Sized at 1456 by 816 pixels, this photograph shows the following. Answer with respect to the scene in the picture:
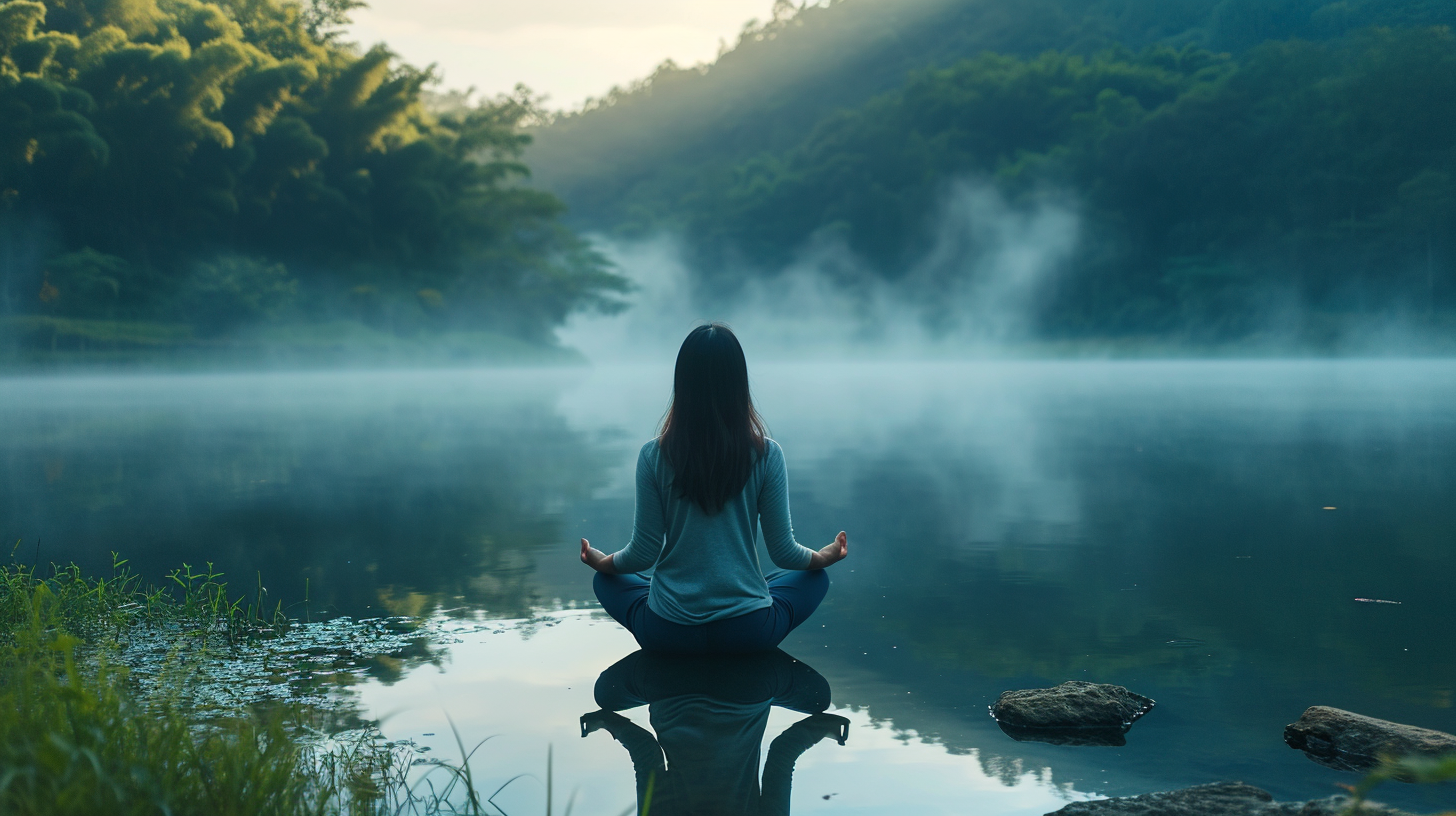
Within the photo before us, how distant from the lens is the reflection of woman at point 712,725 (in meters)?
2.51

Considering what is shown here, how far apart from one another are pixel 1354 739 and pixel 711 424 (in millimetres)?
1720

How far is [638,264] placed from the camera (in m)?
71.4

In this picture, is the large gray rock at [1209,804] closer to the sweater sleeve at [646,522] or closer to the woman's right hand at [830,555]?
the woman's right hand at [830,555]

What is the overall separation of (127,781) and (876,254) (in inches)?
2434

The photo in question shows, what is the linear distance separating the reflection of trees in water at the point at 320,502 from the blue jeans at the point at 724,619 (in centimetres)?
93

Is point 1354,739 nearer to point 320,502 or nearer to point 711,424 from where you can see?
point 711,424

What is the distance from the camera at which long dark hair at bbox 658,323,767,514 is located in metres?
3.20

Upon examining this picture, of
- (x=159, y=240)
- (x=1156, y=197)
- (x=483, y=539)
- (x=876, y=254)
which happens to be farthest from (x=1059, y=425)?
(x=876, y=254)

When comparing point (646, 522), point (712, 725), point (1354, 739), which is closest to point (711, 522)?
point (646, 522)

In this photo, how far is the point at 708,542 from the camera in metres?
3.31

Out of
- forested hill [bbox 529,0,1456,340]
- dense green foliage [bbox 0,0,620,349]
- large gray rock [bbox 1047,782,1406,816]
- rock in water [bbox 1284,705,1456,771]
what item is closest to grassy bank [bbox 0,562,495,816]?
large gray rock [bbox 1047,782,1406,816]

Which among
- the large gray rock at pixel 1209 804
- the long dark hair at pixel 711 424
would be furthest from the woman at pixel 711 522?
the large gray rock at pixel 1209 804

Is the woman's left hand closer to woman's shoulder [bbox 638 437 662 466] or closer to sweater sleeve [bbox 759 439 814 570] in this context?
woman's shoulder [bbox 638 437 662 466]

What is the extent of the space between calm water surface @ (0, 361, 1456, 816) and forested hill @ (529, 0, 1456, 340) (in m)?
40.2
